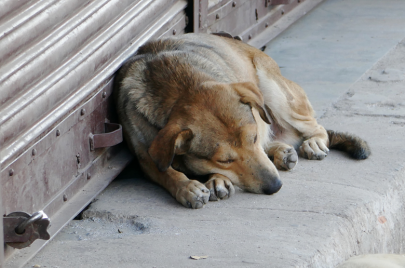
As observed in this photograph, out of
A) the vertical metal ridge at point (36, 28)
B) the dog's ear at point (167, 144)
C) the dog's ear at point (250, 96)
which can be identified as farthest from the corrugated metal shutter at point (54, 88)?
the dog's ear at point (250, 96)

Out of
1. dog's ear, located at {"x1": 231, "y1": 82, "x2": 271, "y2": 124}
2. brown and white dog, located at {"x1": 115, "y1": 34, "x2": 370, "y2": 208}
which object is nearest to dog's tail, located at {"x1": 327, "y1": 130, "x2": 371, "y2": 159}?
brown and white dog, located at {"x1": 115, "y1": 34, "x2": 370, "y2": 208}

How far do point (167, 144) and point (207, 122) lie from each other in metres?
0.30

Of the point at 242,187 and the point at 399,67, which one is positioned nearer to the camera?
the point at 242,187

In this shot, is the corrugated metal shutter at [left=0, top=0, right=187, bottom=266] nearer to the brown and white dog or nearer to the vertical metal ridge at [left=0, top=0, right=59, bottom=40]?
the vertical metal ridge at [left=0, top=0, right=59, bottom=40]

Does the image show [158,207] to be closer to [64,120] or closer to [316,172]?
[64,120]

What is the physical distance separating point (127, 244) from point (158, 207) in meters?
0.53

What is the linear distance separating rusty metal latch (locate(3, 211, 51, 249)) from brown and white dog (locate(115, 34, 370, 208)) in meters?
0.89

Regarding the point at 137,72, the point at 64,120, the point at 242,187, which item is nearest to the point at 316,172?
the point at 242,187

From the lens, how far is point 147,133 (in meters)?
4.34

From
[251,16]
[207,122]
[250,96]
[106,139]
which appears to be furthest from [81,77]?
[251,16]

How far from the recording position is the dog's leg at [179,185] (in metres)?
4.03

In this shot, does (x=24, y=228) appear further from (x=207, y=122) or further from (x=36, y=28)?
(x=207, y=122)

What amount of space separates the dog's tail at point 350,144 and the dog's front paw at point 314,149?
5.5 inches

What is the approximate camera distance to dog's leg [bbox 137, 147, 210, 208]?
4.03 metres
